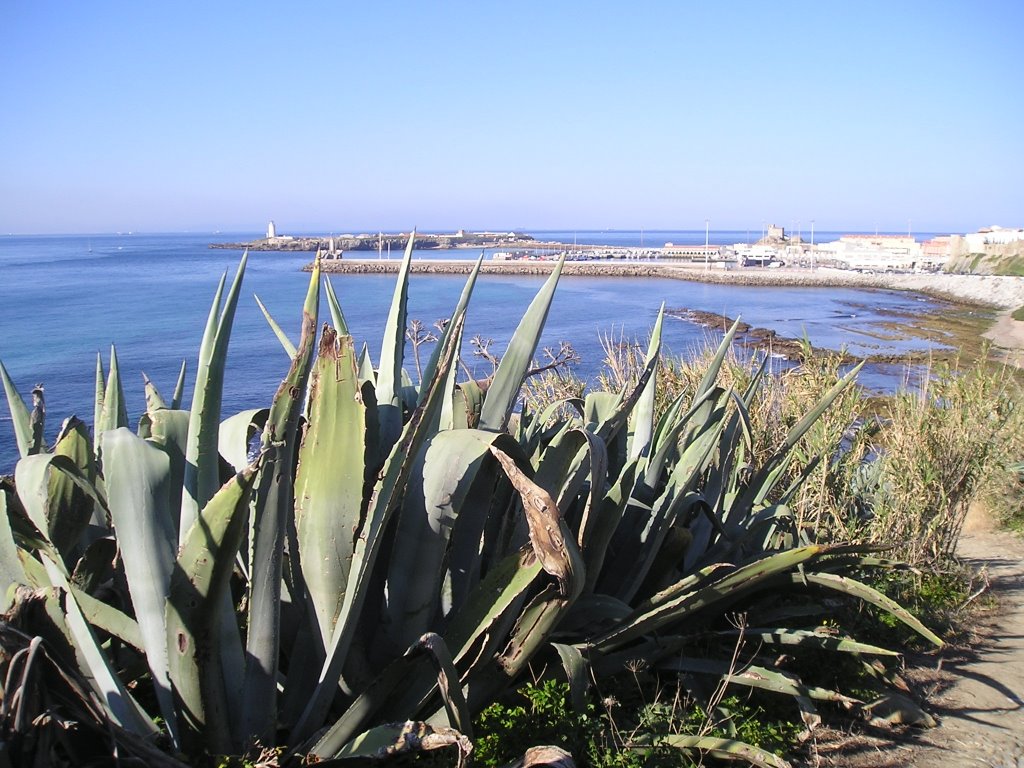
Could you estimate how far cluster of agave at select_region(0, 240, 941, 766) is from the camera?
1.84 meters

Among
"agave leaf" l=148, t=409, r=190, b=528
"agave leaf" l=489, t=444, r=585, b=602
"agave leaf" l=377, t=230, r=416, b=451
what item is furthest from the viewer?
"agave leaf" l=377, t=230, r=416, b=451

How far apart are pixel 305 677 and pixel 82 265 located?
3806 inches

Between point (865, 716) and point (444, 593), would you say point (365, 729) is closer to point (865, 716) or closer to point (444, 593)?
point (444, 593)

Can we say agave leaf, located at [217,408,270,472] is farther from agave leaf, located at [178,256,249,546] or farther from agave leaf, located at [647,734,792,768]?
agave leaf, located at [647,734,792,768]

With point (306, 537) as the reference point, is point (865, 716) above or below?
below

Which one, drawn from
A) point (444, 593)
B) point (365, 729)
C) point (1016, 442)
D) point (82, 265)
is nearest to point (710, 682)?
point (444, 593)

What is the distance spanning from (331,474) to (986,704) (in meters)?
2.89

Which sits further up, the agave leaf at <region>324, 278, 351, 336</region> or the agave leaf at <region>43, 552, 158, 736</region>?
the agave leaf at <region>324, 278, 351, 336</region>

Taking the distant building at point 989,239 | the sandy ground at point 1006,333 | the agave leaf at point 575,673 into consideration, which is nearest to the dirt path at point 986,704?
the agave leaf at point 575,673

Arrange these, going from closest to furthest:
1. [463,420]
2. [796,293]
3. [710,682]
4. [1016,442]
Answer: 1. [463,420]
2. [710,682]
3. [1016,442]
4. [796,293]

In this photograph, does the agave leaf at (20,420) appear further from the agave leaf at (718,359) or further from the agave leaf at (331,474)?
the agave leaf at (718,359)

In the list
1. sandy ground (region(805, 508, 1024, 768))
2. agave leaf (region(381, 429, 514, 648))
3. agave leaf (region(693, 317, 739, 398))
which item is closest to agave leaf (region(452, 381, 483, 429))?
agave leaf (region(381, 429, 514, 648))

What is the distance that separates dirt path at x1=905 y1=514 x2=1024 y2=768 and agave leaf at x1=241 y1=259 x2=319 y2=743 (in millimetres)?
2212

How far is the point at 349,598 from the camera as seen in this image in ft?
6.49
